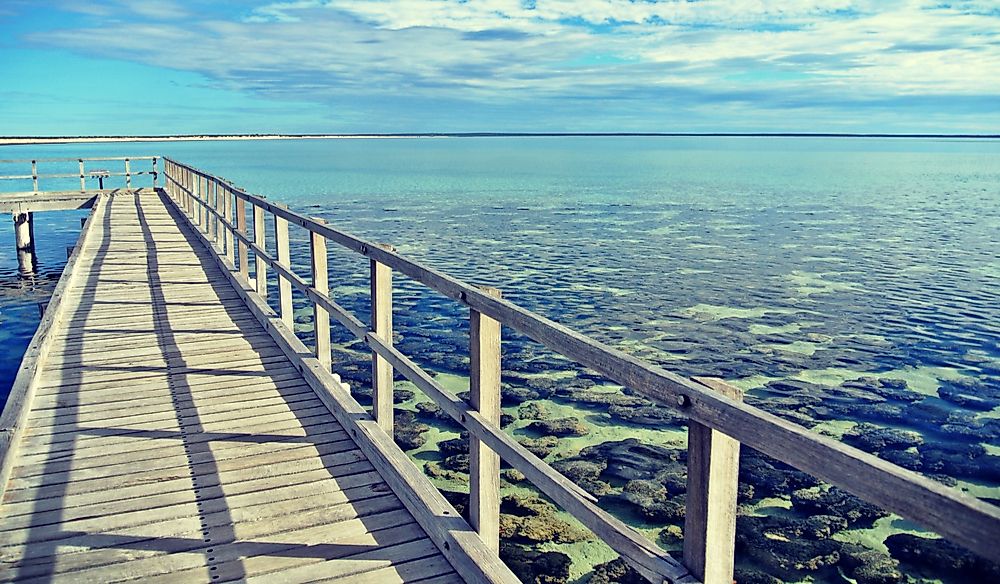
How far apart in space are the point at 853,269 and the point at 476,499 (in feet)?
64.8

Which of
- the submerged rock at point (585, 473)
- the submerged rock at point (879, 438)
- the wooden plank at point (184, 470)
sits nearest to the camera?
the wooden plank at point (184, 470)

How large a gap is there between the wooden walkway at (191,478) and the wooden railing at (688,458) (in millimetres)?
573

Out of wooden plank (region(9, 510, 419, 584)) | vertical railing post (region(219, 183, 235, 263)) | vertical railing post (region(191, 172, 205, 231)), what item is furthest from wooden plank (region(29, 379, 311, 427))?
vertical railing post (region(191, 172, 205, 231))

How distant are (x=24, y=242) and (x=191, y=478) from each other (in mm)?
23028

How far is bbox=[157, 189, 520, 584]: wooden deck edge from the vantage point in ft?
11.9

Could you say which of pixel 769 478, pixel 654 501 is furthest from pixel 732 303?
pixel 654 501

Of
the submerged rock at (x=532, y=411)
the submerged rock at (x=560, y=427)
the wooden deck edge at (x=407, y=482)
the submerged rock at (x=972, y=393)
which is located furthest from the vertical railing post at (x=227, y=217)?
the submerged rock at (x=972, y=393)

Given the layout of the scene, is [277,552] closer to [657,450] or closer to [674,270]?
[657,450]

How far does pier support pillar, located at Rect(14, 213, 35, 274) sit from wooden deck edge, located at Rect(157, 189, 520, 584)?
20.1 meters

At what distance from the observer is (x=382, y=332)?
511 centimetres

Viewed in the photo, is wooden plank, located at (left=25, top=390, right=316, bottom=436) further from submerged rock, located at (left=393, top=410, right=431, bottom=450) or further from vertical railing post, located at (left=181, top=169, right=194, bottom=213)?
vertical railing post, located at (left=181, top=169, right=194, bottom=213)

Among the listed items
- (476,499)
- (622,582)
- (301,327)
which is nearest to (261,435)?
(476,499)

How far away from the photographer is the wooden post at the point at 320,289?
21.0 feet

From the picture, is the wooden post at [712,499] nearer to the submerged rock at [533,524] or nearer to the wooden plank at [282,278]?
the submerged rock at [533,524]
